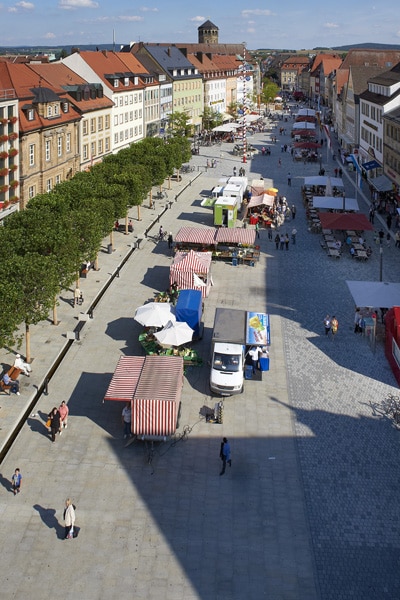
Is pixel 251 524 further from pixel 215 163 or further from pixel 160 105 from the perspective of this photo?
pixel 160 105

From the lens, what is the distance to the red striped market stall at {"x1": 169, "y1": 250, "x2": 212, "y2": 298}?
3281 cm

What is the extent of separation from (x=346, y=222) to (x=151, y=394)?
2748 cm

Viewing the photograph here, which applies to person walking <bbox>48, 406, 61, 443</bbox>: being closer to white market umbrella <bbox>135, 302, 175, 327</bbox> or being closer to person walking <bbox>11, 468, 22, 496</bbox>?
person walking <bbox>11, 468, 22, 496</bbox>

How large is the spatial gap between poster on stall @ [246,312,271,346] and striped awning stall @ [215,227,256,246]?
47.1 ft

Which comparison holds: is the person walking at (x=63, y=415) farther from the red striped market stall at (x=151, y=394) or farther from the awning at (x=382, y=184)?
the awning at (x=382, y=184)

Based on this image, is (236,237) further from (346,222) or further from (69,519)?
(69,519)

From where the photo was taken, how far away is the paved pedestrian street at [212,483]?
15094mm

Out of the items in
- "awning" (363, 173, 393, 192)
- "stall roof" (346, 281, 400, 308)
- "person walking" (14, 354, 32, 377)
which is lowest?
"person walking" (14, 354, 32, 377)

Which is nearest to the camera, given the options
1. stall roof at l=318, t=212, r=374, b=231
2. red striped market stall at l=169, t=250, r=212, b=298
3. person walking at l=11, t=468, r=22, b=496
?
person walking at l=11, t=468, r=22, b=496

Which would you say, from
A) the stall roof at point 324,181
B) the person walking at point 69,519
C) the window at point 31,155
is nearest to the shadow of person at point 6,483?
the person walking at point 69,519

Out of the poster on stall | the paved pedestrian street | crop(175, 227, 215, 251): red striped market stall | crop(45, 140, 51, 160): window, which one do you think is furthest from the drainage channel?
crop(45, 140, 51, 160): window

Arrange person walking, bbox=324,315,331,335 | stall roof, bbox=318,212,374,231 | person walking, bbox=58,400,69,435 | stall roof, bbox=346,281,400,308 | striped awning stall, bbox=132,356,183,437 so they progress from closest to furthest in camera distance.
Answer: striped awning stall, bbox=132,356,183,437 → person walking, bbox=58,400,69,435 → stall roof, bbox=346,281,400,308 → person walking, bbox=324,315,331,335 → stall roof, bbox=318,212,374,231

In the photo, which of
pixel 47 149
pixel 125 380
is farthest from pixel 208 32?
pixel 125 380

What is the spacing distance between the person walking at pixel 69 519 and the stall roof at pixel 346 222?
103 feet
